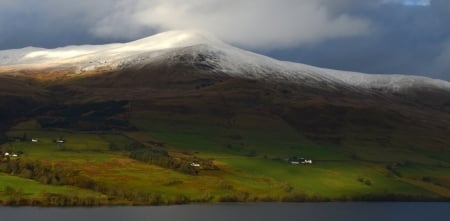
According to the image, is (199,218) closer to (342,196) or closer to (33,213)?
(33,213)

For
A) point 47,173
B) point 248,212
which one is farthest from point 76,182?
point 248,212

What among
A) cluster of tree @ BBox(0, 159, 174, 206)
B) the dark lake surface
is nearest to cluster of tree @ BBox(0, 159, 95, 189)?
cluster of tree @ BBox(0, 159, 174, 206)

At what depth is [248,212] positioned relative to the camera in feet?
500

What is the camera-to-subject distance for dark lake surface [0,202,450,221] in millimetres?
131875

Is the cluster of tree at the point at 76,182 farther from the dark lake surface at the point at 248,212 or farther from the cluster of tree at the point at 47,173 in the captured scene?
the dark lake surface at the point at 248,212

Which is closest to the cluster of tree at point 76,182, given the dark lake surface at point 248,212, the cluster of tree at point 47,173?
the cluster of tree at point 47,173

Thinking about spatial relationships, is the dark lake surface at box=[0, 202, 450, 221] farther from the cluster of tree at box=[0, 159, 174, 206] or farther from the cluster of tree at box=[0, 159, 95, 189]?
the cluster of tree at box=[0, 159, 95, 189]

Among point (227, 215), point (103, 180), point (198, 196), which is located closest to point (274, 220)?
point (227, 215)

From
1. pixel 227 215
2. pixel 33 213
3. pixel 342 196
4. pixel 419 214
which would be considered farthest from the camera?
pixel 342 196

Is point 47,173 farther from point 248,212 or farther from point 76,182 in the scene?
point 248,212

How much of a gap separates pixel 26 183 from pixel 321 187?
74913 mm

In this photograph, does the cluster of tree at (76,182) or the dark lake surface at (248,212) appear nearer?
the dark lake surface at (248,212)

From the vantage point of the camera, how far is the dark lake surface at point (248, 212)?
131875 mm

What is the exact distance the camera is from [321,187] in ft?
651
